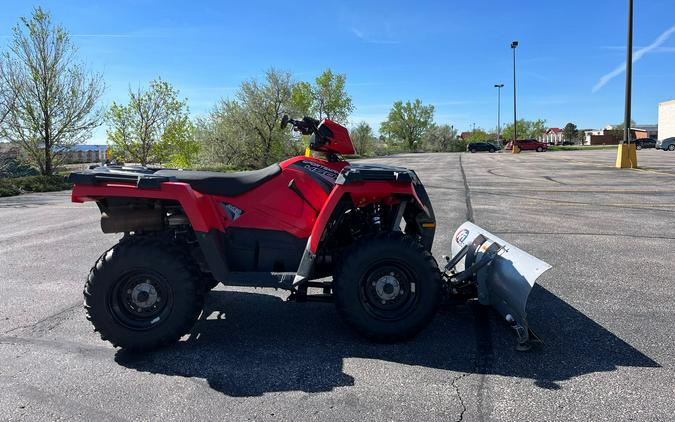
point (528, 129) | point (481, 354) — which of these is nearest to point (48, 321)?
point (481, 354)

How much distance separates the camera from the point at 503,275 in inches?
141

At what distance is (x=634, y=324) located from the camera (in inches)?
150

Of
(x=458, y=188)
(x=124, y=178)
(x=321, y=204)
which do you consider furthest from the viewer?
(x=458, y=188)

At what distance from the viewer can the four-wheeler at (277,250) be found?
336 cm

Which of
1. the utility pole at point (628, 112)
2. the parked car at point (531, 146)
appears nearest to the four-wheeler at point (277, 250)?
the utility pole at point (628, 112)

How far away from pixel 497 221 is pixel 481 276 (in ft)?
17.2

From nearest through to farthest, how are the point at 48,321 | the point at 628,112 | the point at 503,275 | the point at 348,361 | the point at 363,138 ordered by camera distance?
the point at 348,361 < the point at 503,275 < the point at 48,321 < the point at 628,112 < the point at 363,138

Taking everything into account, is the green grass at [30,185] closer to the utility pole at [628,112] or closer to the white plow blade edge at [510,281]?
the white plow blade edge at [510,281]

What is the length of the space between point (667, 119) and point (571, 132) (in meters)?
63.1

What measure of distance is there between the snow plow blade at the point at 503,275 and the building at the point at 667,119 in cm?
6839

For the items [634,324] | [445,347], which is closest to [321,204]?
[445,347]

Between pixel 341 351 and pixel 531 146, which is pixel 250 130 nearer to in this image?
pixel 341 351

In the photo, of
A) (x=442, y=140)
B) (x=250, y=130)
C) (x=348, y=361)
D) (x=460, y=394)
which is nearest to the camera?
(x=460, y=394)

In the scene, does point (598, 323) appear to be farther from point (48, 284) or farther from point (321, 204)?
point (48, 284)
